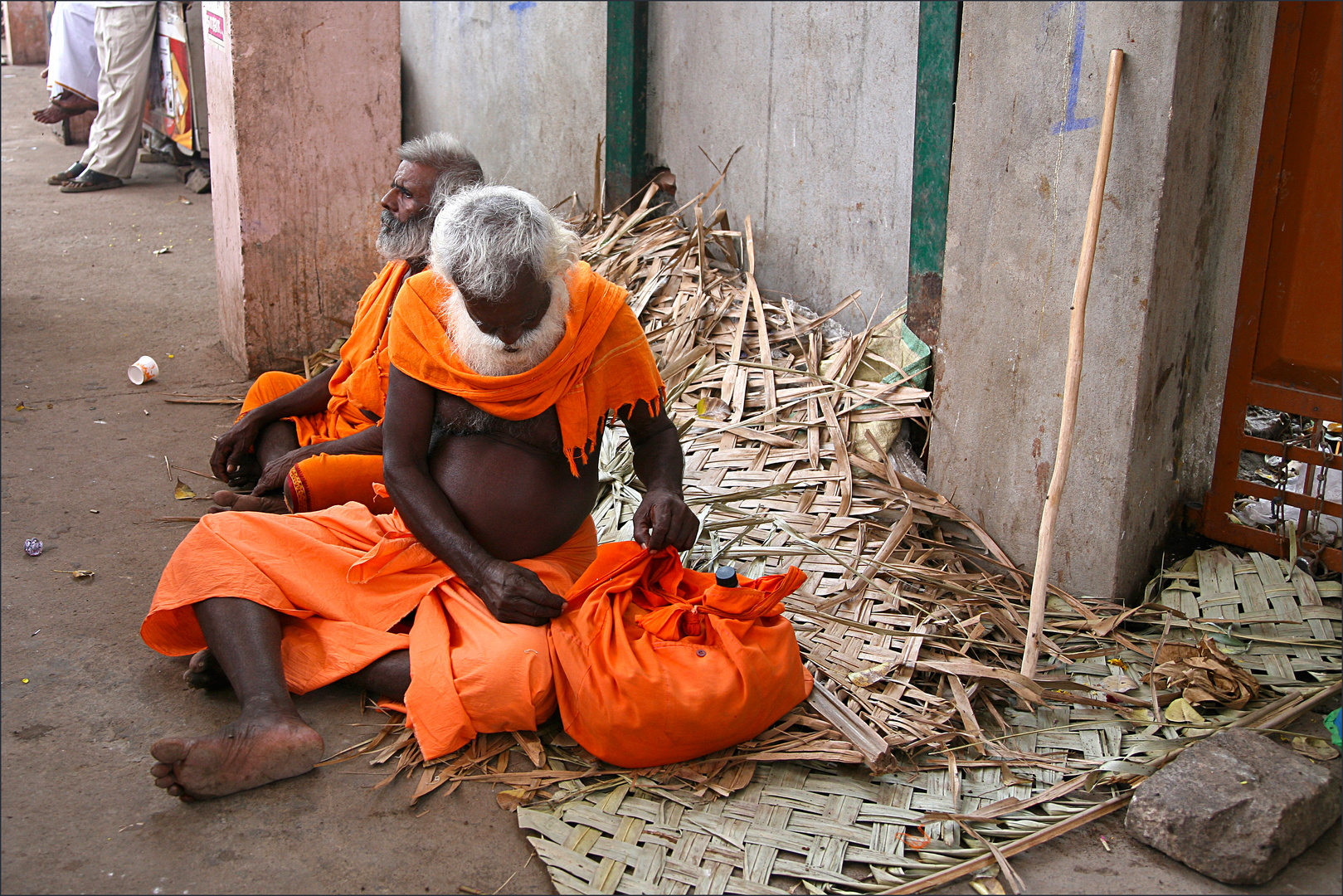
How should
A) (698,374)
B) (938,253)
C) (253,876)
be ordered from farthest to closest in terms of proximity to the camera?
(698,374) → (938,253) → (253,876)

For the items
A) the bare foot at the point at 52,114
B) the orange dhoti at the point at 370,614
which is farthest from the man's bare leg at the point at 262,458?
the bare foot at the point at 52,114

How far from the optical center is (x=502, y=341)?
275 centimetres

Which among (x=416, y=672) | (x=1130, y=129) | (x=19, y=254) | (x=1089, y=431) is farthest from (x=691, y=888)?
(x=19, y=254)

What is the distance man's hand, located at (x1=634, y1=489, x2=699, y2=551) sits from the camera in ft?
9.13

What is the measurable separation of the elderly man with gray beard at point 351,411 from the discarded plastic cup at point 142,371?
1.38 meters

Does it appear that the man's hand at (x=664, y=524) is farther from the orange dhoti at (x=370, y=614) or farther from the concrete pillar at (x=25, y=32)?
the concrete pillar at (x=25, y=32)

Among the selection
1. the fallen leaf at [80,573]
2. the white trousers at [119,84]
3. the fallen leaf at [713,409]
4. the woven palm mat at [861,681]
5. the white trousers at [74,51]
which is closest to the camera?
the woven palm mat at [861,681]

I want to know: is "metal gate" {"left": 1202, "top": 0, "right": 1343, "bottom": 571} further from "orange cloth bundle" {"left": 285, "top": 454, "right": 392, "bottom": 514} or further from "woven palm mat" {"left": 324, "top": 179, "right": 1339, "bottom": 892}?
"orange cloth bundle" {"left": 285, "top": 454, "right": 392, "bottom": 514}

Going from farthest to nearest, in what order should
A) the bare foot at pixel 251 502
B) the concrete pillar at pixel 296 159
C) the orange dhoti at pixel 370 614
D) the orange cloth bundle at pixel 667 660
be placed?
1. the concrete pillar at pixel 296 159
2. the bare foot at pixel 251 502
3. the orange dhoti at pixel 370 614
4. the orange cloth bundle at pixel 667 660

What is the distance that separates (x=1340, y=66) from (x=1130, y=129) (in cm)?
62

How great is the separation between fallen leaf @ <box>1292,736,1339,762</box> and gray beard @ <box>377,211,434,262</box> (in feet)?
9.99

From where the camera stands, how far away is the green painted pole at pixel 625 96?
5.93 m

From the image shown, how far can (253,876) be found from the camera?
2.30 metres

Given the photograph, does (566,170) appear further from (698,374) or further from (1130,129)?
(1130,129)
